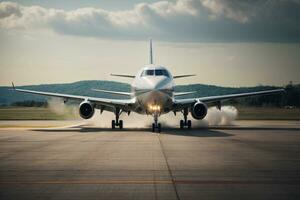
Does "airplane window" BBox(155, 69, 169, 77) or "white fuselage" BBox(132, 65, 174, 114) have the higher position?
"airplane window" BBox(155, 69, 169, 77)

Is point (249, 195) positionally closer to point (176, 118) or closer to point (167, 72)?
point (167, 72)

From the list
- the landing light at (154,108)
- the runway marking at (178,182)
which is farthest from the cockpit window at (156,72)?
the runway marking at (178,182)

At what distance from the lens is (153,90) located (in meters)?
31.1

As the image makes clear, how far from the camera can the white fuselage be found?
102 ft

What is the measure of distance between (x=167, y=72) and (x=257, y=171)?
71.8 ft

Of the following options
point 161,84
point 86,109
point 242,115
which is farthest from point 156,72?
point 242,115

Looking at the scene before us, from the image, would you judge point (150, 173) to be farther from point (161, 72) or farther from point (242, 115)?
point (242, 115)

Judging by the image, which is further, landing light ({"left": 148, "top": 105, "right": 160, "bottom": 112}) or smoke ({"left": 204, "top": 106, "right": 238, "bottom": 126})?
smoke ({"left": 204, "top": 106, "right": 238, "bottom": 126})

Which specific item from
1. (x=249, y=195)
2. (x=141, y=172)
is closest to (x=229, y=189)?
(x=249, y=195)

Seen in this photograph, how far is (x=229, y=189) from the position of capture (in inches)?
388

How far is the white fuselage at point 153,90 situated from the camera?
31203 mm

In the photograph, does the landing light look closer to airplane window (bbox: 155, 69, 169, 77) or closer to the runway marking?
airplane window (bbox: 155, 69, 169, 77)

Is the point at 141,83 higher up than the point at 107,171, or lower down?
higher up

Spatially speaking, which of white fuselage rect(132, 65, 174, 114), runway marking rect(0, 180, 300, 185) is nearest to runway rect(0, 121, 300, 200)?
runway marking rect(0, 180, 300, 185)
